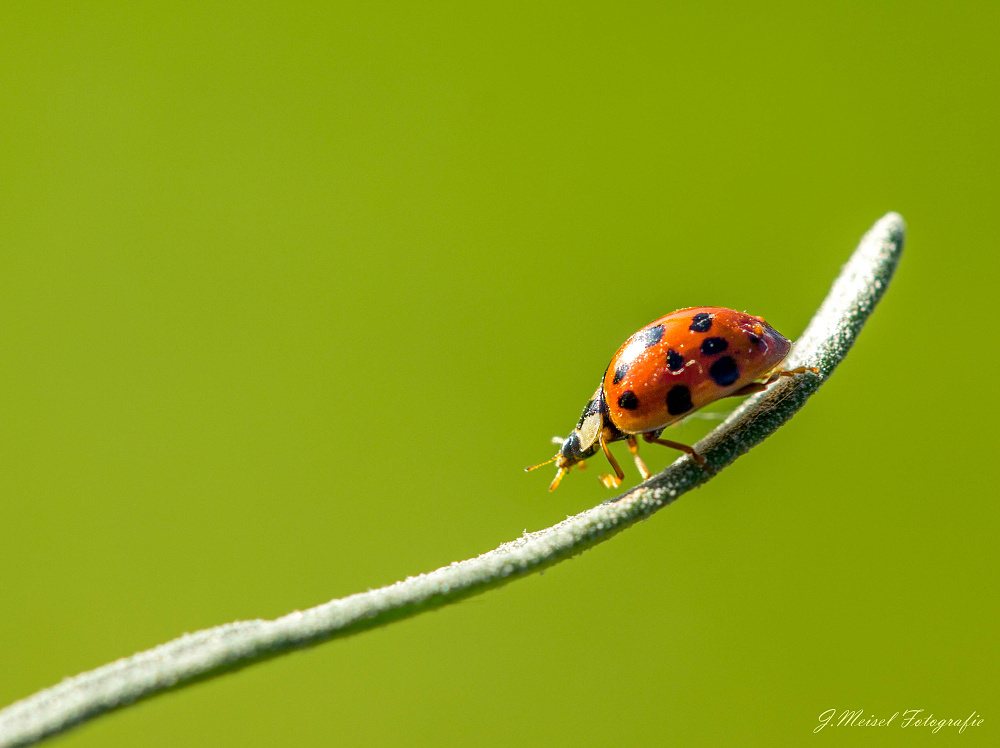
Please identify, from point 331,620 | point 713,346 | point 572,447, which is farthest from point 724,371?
point 331,620

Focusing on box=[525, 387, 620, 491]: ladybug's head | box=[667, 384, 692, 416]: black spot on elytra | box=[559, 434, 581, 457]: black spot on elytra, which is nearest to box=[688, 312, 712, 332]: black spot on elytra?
box=[667, 384, 692, 416]: black spot on elytra

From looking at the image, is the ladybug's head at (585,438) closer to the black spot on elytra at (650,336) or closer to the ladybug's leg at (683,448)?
the ladybug's leg at (683,448)

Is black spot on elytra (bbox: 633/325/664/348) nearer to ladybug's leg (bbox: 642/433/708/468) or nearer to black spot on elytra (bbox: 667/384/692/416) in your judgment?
black spot on elytra (bbox: 667/384/692/416)

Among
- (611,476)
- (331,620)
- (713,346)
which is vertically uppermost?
(713,346)

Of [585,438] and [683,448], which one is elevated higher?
[585,438]

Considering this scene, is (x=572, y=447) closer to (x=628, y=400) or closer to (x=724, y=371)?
(x=628, y=400)

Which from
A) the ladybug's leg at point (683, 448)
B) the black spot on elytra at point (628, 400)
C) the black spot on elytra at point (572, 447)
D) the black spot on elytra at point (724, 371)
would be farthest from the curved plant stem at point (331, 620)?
the black spot on elytra at point (572, 447)

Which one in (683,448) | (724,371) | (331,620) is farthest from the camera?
(724,371)
